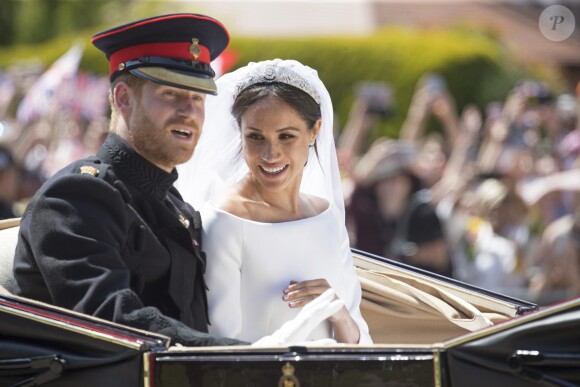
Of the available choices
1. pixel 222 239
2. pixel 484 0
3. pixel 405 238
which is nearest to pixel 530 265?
pixel 405 238

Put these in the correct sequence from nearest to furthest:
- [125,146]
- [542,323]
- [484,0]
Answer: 1. [542,323]
2. [125,146]
3. [484,0]

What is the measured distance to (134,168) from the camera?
11.5 ft

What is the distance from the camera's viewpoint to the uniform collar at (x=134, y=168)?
350 centimetres

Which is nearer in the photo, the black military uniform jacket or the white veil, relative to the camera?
the black military uniform jacket

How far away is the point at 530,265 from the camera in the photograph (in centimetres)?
768

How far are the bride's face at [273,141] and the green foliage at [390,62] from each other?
12932 mm

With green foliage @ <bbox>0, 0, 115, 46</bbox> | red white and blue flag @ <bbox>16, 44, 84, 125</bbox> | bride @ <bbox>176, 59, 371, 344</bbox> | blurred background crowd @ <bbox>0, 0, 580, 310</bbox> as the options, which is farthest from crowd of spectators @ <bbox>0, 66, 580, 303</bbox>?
green foliage @ <bbox>0, 0, 115, 46</bbox>

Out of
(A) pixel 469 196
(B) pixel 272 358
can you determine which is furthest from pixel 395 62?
(B) pixel 272 358

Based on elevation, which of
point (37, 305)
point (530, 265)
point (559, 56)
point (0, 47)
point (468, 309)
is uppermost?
point (559, 56)

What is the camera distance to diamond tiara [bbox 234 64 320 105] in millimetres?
3686

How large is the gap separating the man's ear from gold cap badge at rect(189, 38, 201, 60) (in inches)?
9.0

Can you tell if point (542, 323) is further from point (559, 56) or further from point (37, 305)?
point (559, 56)

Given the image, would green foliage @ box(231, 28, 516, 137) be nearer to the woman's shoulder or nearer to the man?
the woman's shoulder

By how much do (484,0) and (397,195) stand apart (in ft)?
69.7
